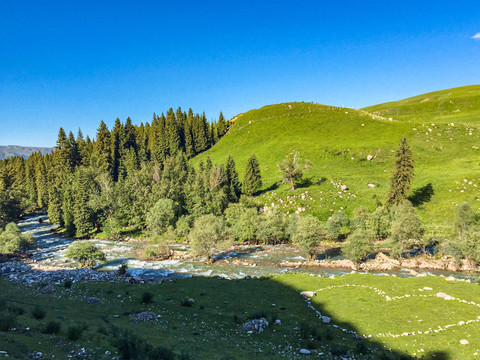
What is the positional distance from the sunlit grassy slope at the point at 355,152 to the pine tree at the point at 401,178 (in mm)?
5755

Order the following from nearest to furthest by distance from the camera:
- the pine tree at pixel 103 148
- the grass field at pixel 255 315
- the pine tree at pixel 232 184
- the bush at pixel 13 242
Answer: the grass field at pixel 255 315
the bush at pixel 13 242
the pine tree at pixel 232 184
the pine tree at pixel 103 148

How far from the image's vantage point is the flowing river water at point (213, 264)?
134 ft

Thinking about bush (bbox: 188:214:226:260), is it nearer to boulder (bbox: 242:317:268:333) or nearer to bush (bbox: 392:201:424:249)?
boulder (bbox: 242:317:268:333)

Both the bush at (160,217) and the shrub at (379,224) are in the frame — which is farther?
the bush at (160,217)

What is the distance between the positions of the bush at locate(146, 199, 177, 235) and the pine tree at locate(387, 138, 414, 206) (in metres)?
54.1

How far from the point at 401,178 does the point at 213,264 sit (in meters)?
47.8

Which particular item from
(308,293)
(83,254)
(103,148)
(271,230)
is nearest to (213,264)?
(271,230)

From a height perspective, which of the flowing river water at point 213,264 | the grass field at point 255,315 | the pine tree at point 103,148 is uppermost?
the pine tree at point 103,148

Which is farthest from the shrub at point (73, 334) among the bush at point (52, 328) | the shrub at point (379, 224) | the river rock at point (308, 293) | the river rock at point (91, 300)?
the shrub at point (379, 224)

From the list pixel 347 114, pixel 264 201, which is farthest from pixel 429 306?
pixel 347 114

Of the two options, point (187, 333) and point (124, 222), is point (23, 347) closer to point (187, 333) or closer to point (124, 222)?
point (187, 333)

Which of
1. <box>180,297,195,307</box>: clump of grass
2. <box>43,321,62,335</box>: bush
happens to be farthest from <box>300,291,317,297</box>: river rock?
<box>43,321,62,335</box>: bush

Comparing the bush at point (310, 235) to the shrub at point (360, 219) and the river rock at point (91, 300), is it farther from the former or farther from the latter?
the river rock at point (91, 300)

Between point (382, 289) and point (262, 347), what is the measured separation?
55.3 feet
